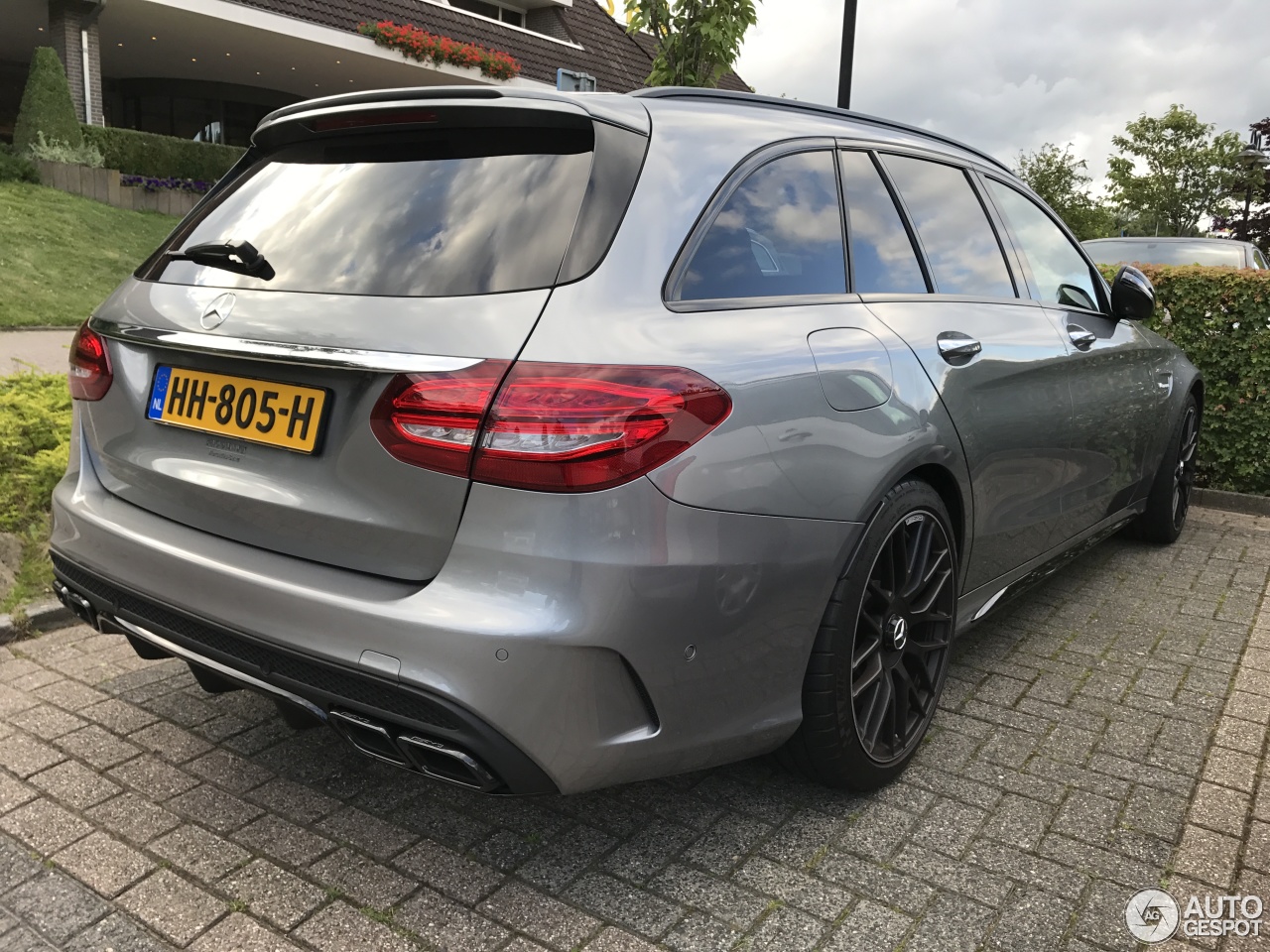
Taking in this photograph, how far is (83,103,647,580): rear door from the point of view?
1.96 meters

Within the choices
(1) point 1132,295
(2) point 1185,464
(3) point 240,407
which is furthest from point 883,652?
(2) point 1185,464

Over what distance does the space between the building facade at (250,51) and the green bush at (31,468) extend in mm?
13115

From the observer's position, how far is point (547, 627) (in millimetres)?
1844

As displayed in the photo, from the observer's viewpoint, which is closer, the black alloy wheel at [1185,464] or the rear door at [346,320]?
the rear door at [346,320]

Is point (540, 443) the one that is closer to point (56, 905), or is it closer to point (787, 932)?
point (787, 932)

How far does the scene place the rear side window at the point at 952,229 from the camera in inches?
121

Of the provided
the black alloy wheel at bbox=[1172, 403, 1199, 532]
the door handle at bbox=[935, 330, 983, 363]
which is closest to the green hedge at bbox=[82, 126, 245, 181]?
the black alloy wheel at bbox=[1172, 403, 1199, 532]

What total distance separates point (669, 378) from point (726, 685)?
25.6 inches

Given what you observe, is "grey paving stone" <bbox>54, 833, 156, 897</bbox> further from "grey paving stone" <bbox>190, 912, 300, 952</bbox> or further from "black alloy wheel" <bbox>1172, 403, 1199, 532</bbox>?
"black alloy wheel" <bbox>1172, 403, 1199, 532</bbox>

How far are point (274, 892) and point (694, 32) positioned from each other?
7467 mm

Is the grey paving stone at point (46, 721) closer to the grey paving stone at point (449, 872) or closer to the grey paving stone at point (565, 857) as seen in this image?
the grey paving stone at point (449, 872)

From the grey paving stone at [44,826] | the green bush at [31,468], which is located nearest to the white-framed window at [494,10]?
the green bush at [31,468]

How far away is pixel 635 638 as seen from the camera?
191 centimetres

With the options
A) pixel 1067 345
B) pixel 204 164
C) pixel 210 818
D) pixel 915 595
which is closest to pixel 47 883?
pixel 210 818
